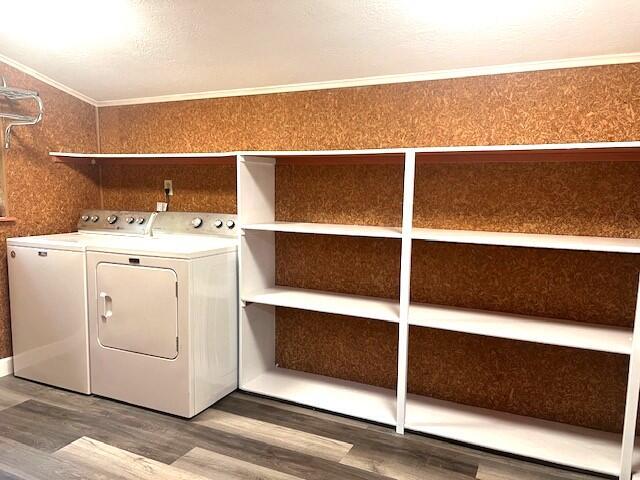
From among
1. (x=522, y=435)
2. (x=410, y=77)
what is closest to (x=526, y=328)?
(x=522, y=435)

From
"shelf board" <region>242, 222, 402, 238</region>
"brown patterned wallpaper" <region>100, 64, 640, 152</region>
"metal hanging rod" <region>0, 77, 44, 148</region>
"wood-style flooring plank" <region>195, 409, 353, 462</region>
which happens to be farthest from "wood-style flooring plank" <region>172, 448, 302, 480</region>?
"metal hanging rod" <region>0, 77, 44, 148</region>

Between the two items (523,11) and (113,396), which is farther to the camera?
(113,396)

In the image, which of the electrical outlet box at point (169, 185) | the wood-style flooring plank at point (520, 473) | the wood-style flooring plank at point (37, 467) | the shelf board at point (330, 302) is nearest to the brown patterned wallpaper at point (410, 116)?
the electrical outlet box at point (169, 185)

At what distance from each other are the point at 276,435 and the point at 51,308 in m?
1.60

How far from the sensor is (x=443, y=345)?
8.51 feet

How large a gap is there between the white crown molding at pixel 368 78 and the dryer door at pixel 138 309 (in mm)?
1322

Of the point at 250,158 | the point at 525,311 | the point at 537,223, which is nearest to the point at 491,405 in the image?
the point at 525,311

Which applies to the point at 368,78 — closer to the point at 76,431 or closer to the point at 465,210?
the point at 465,210

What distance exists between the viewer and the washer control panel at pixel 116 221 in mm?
3031

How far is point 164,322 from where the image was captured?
7.85 ft

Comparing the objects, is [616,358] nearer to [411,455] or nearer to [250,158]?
[411,455]

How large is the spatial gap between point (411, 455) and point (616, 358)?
44.5 inches

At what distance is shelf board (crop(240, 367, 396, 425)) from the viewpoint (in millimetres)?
2449

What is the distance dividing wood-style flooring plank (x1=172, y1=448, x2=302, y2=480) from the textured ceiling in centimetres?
207
